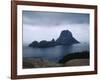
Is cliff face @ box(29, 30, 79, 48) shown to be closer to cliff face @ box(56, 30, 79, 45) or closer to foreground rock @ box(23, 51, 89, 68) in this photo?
cliff face @ box(56, 30, 79, 45)

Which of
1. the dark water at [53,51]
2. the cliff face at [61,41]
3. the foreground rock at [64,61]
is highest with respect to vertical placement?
the cliff face at [61,41]

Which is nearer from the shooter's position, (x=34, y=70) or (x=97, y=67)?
(x=34, y=70)

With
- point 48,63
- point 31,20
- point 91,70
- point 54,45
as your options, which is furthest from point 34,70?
point 91,70

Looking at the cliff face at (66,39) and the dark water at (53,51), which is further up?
the cliff face at (66,39)

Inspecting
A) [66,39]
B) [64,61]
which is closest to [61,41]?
[66,39]

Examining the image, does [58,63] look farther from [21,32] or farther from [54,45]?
[21,32]

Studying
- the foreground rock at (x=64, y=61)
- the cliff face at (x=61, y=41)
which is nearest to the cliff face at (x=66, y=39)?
the cliff face at (x=61, y=41)

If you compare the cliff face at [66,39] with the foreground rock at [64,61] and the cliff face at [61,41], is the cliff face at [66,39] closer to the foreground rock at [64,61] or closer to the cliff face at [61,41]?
the cliff face at [61,41]
